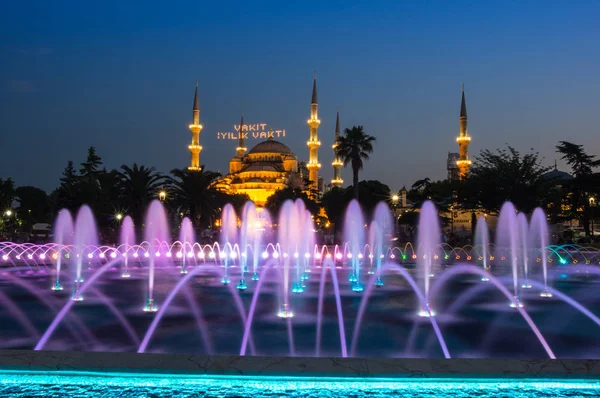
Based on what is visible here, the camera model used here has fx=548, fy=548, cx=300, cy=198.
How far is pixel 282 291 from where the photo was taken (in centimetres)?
1345

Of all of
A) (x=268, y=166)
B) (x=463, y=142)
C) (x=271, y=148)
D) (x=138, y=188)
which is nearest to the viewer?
(x=138, y=188)

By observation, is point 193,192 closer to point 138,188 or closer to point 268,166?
point 138,188

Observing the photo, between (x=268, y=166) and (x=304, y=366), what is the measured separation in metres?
97.0

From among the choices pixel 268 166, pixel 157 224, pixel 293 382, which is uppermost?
pixel 268 166

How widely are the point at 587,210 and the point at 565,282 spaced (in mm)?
28667

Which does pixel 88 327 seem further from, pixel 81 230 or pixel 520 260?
pixel 81 230

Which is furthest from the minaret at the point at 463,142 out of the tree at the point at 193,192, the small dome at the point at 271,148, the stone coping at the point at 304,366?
the stone coping at the point at 304,366

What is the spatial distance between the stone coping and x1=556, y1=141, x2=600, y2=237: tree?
1510 inches

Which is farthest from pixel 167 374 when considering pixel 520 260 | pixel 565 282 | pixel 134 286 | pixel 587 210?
pixel 587 210

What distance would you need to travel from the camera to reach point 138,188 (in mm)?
33156

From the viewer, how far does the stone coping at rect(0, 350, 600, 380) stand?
5.29 meters

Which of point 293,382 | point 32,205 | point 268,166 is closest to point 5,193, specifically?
point 32,205

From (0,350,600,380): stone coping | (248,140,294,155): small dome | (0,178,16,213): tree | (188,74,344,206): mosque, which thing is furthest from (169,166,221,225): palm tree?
(248,140,294,155): small dome

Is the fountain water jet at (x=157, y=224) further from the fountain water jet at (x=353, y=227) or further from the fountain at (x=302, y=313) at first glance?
the fountain at (x=302, y=313)
